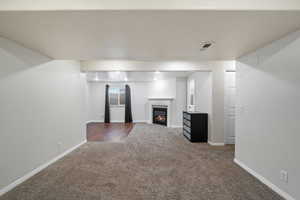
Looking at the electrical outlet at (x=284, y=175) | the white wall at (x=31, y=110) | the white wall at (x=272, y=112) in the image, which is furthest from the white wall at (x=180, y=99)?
the electrical outlet at (x=284, y=175)

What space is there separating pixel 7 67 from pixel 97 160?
83.2 inches

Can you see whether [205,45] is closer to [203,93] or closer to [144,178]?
[144,178]

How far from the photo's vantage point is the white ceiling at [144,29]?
1338 mm

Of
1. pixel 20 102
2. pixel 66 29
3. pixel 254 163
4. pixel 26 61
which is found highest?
pixel 66 29

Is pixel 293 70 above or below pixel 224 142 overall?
above

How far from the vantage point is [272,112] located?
1944 mm

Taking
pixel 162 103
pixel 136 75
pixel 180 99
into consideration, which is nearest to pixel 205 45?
pixel 136 75

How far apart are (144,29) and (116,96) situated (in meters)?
6.45

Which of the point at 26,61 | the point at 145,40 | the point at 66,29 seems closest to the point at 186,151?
the point at 145,40

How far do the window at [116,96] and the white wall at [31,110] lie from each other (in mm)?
4357

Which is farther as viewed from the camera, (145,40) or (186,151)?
(186,151)

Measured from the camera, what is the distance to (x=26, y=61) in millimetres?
2166

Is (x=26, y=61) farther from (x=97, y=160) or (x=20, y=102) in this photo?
(x=97, y=160)

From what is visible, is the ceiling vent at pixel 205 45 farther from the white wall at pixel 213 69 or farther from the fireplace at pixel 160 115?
the fireplace at pixel 160 115
